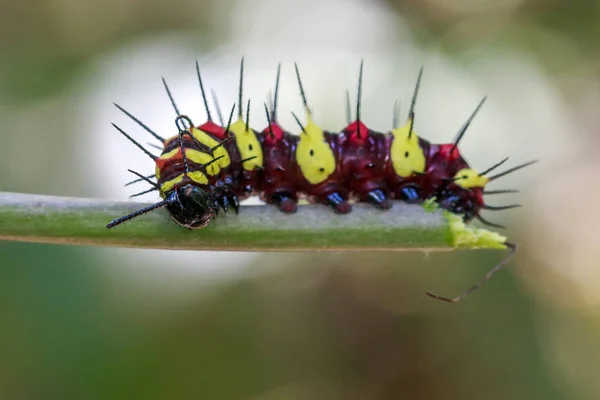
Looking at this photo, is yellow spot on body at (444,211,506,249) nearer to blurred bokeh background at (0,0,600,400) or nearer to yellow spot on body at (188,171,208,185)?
yellow spot on body at (188,171,208,185)

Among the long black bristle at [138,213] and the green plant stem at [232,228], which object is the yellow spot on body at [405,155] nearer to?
the green plant stem at [232,228]


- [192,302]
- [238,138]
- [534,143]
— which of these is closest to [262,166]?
[238,138]

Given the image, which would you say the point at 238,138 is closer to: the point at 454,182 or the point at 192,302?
the point at 454,182

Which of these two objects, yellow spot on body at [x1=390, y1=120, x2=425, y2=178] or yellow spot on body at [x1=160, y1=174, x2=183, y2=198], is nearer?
yellow spot on body at [x1=160, y1=174, x2=183, y2=198]

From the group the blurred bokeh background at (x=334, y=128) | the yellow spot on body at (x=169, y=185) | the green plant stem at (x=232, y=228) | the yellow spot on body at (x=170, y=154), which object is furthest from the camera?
the blurred bokeh background at (x=334, y=128)

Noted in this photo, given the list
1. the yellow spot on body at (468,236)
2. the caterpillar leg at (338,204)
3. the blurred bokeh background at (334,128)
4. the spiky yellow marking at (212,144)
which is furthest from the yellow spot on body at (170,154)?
the blurred bokeh background at (334,128)

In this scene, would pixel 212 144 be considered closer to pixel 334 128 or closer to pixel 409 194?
pixel 409 194

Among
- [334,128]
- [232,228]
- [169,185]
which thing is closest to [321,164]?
[169,185]

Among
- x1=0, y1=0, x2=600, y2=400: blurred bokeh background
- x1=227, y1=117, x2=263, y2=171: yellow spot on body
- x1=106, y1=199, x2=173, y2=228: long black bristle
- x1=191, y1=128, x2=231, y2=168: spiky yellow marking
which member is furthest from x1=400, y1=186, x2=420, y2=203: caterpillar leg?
x1=0, y1=0, x2=600, y2=400: blurred bokeh background
